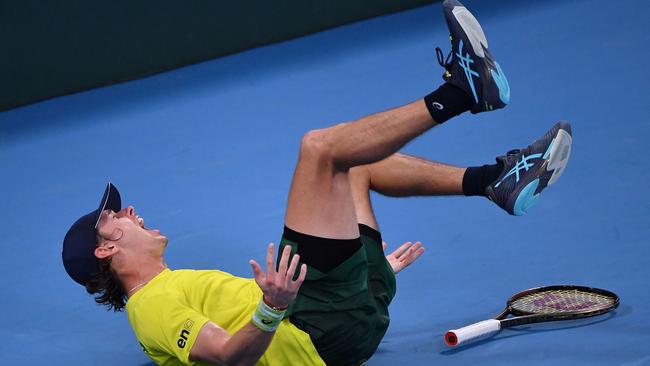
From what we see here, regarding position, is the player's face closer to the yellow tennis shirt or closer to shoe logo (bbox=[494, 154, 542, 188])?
the yellow tennis shirt

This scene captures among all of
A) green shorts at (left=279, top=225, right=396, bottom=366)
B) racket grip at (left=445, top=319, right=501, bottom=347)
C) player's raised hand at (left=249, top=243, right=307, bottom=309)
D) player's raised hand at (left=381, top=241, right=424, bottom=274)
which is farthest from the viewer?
player's raised hand at (left=381, top=241, right=424, bottom=274)

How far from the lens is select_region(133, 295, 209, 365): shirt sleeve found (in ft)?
11.9

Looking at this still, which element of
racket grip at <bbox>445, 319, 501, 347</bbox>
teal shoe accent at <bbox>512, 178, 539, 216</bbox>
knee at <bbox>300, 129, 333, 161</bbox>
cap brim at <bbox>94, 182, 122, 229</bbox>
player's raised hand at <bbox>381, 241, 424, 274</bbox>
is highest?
cap brim at <bbox>94, 182, 122, 229</bbox>

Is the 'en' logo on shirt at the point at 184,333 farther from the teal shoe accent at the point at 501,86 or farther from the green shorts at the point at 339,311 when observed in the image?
the teal shoe accent at the point at 501,86

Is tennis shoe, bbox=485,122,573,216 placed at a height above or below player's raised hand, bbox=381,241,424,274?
above

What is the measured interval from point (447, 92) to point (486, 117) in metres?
2.84

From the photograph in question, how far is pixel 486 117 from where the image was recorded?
6.43m

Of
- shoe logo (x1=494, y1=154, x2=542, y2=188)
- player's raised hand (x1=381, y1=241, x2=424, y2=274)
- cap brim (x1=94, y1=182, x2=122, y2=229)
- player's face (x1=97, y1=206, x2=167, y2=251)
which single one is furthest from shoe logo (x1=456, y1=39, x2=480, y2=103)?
cap brim (x1=94, y1=182, x2=122, y2=229)

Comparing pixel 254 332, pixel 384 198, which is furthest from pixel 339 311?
pixel 384 198

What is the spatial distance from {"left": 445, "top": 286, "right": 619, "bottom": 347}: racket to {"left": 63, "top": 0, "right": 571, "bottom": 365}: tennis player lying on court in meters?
0.33

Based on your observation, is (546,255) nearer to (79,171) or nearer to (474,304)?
(474,304)

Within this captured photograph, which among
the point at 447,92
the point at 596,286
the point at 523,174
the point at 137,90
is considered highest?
the point at 137,90

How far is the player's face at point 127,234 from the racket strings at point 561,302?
137cm

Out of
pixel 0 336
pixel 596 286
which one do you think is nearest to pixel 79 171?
pixel 0 336
